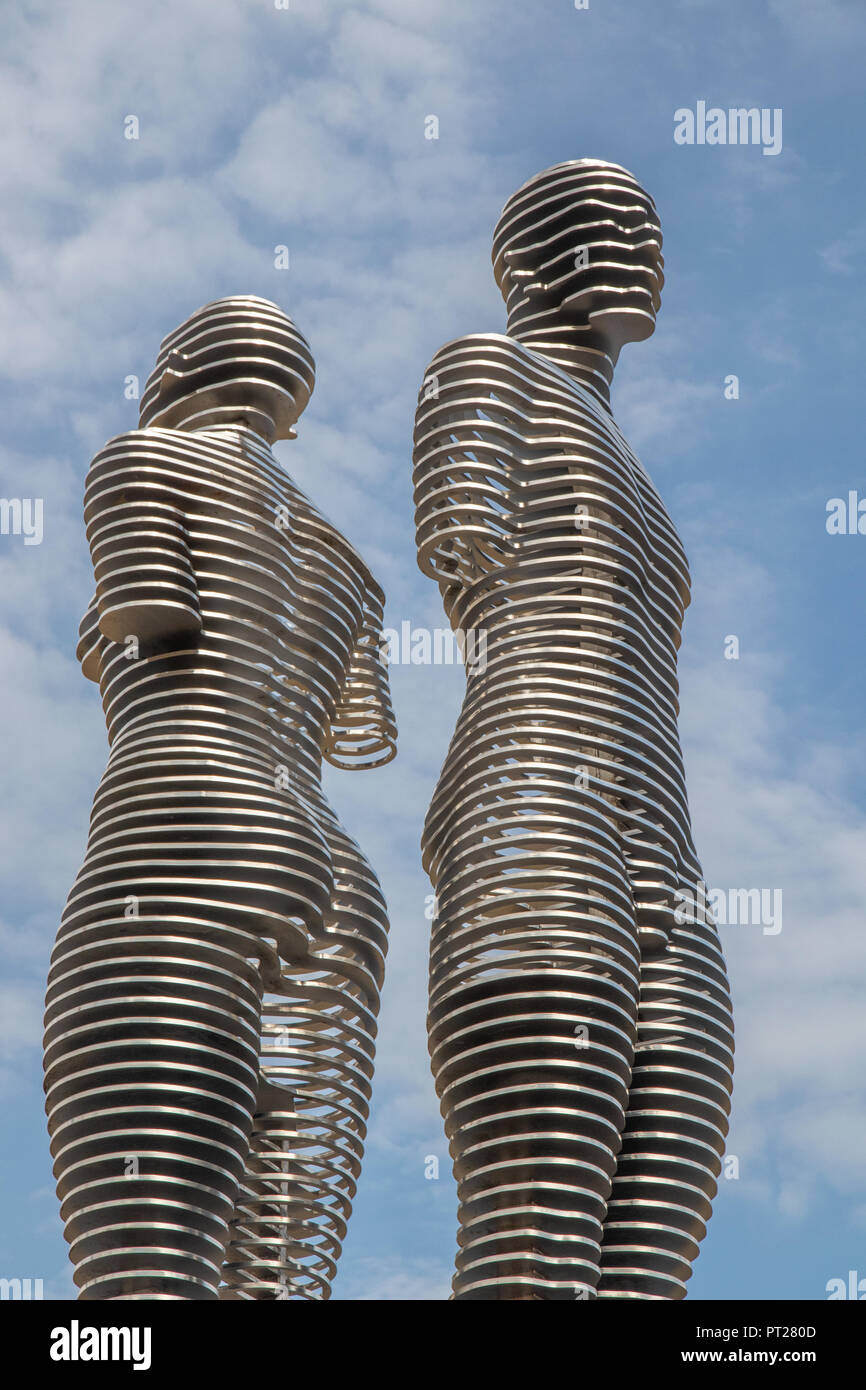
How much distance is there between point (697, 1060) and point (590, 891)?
6.77 feet

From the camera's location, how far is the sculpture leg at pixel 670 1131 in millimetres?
21172

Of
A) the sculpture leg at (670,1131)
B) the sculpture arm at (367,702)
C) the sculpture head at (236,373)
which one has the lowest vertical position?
the sculpture leg at (670,1131)

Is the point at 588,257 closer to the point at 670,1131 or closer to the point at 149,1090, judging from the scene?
the point at 670,1131

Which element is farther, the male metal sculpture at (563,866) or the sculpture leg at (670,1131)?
the sculpture leg at (670,1131)

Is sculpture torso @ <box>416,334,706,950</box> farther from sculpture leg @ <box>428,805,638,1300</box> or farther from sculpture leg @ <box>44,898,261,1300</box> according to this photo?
sculpture leg @ <box>44,898,261,1300</box>

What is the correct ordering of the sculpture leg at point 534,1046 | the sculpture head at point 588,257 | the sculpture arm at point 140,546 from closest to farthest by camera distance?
the sculpture leg at point 534,1046, the sculpture arm at point 140,546, the sculpture head at point 588,257

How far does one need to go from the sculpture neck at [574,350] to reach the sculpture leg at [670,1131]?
7693 mm

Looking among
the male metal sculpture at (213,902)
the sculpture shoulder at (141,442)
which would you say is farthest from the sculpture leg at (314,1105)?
the sculpture shoulder at (141,442)

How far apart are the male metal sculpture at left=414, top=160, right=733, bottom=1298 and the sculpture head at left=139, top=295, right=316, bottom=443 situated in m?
1.91

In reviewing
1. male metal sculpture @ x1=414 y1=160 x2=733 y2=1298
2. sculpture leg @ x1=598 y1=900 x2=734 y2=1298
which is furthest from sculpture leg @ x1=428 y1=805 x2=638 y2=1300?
sculpture leg @ x1=598 y1=900 x2=734 y2=1298

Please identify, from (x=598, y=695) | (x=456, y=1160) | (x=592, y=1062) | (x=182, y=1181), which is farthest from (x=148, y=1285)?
(x=598, y=695)

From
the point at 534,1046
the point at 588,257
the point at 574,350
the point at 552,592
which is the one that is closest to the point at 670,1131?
the point at 534,1046

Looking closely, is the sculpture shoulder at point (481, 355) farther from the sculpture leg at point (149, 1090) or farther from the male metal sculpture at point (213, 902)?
the sculpture leg at point (149, 1090)

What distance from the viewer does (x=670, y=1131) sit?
70.5 feet
